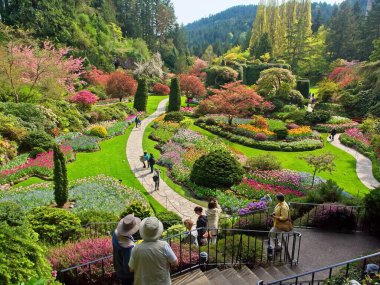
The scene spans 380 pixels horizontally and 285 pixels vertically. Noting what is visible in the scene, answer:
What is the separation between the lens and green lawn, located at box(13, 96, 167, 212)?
653 inches

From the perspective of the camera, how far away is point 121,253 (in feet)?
16.3

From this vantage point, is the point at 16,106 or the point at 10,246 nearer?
the point at 10,246

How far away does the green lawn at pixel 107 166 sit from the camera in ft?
54.4

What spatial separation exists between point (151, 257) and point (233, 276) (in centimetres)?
316

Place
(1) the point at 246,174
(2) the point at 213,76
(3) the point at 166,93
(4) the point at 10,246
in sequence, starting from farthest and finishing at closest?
1. (3) the point at 166,93
2. (2) the point at 213,76
3. (1) the point at 246,174
4. (4) the point at 10,246

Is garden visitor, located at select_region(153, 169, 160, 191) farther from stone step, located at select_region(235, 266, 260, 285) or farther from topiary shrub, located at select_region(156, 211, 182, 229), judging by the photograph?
stone step, located at select_region(235, 266, 260, 285)

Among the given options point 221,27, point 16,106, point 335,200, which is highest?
point 221,27

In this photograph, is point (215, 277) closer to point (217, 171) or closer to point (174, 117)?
point (217, 171)

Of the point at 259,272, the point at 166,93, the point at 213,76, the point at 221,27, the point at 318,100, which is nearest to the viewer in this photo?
the point at 259,272

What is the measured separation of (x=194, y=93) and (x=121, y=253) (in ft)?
124

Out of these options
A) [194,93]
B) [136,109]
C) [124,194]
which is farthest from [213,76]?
[124,194]

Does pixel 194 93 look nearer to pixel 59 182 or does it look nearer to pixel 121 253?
pixel 59 182

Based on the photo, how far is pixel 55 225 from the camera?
996cm

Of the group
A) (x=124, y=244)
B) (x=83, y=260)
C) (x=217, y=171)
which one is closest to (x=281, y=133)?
(x=217, y=171)
